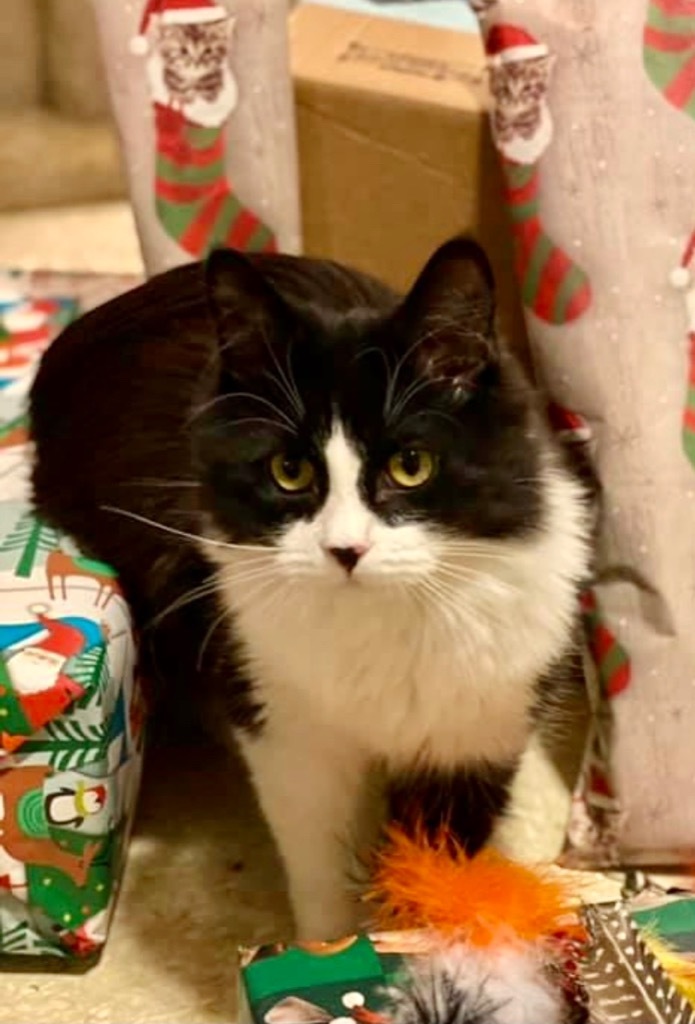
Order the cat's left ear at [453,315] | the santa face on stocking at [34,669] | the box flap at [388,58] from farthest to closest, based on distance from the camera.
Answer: the box flap at [388,58]
the santa face on stocking at [34,669]
the cat's left ear at [453,315]

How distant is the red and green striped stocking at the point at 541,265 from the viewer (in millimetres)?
1275

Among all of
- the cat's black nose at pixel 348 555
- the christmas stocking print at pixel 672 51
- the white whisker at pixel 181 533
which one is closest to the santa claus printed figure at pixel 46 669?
the white whisker at pixel 181 533

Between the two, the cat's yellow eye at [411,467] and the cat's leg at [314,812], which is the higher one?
the cat's yellow eye at [411,467]

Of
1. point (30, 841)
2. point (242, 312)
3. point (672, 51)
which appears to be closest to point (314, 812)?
point (30, 841)

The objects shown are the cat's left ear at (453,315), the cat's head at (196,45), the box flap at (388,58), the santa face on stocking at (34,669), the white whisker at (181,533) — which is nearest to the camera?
the cat's left ear at (453,315)

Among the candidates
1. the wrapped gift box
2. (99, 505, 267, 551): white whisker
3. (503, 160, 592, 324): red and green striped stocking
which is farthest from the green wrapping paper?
(503, 160, 592, 324): red and green striped stocking

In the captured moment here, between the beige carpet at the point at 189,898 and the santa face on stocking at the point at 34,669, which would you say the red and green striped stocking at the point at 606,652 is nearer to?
the beige carpet at the point at 189,898

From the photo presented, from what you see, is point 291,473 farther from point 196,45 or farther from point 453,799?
point 196,45

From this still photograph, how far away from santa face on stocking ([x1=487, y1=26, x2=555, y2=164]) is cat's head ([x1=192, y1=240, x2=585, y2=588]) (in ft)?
1.07

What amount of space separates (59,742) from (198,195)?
1.90ft

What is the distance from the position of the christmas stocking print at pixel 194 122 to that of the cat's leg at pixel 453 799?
1.88ft

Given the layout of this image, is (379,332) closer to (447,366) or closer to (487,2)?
(447,366)

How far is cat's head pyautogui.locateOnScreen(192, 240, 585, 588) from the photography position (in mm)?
951

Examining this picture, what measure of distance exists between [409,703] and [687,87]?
588 millimetres
